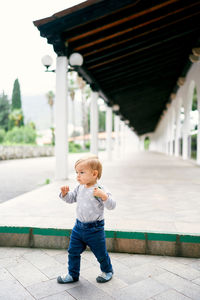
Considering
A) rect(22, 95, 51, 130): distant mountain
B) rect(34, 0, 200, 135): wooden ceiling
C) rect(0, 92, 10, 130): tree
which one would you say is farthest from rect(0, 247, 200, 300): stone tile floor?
rect(22, 95, 51, 130): distant mountain

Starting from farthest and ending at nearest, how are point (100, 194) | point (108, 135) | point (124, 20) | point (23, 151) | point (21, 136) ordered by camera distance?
point (21, 136)
point (23, 151)
point (108, 135)
point (124, 20)
point (100, 194)

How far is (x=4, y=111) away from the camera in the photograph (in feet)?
175

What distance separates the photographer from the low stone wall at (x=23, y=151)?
62.4 feet

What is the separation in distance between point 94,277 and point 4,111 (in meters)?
54.8

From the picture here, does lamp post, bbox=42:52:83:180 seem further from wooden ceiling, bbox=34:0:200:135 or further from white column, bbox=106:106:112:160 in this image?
white column, bbox=106:106:112:160

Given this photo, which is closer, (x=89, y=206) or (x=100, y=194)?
(x=100, y=194)

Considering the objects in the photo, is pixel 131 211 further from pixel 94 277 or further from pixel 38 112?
pixel 38 112

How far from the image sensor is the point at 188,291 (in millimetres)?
1964

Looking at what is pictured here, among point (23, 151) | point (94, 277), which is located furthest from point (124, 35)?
point (23, 151)

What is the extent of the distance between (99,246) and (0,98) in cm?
5591

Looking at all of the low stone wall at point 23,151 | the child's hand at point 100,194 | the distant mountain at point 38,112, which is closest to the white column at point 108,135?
the low stone wall at point 23,151

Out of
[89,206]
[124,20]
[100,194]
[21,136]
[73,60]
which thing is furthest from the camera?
[21,136]

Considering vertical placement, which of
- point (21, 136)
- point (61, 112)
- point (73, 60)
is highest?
point (73, 60)

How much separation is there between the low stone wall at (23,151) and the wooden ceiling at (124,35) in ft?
30.8
